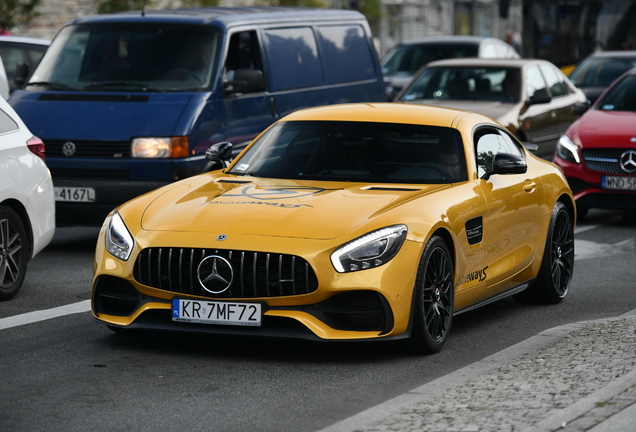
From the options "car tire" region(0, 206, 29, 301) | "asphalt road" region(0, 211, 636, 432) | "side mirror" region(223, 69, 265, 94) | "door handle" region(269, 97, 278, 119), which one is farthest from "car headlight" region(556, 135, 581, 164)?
"car tire" region(0, 206, 29, 301)

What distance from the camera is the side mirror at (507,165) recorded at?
757cm

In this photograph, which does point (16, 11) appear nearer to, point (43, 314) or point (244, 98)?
point (244, 98)

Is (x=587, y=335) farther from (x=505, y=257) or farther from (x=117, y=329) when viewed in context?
→ (x=117, y=329)

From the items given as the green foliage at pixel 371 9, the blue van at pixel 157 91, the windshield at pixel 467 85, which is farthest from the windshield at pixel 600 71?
the green foliage at pixel 371 9

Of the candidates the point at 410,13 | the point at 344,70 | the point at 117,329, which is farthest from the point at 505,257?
the point at 410,13

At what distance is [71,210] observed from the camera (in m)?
10.6

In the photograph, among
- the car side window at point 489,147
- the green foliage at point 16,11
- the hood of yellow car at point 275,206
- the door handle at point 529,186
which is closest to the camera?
the hood of yellow car at point 275,206

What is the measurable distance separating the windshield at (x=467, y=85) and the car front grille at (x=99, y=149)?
6.66m

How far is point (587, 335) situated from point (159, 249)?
8.03ft

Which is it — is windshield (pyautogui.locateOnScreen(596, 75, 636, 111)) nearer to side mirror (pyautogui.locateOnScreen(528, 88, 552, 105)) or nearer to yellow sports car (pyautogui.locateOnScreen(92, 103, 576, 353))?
side mirror (pyautogui.locateOnScreen(528, 88, 552, 105))

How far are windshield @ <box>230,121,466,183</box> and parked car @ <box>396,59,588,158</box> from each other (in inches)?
293

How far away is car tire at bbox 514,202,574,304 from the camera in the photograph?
8.38 meters

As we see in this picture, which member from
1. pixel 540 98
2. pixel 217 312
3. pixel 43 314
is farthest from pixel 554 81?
pixel 217 312

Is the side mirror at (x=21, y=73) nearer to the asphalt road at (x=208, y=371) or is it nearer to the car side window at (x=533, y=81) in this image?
the asphalt road at (x=208, y=371)
